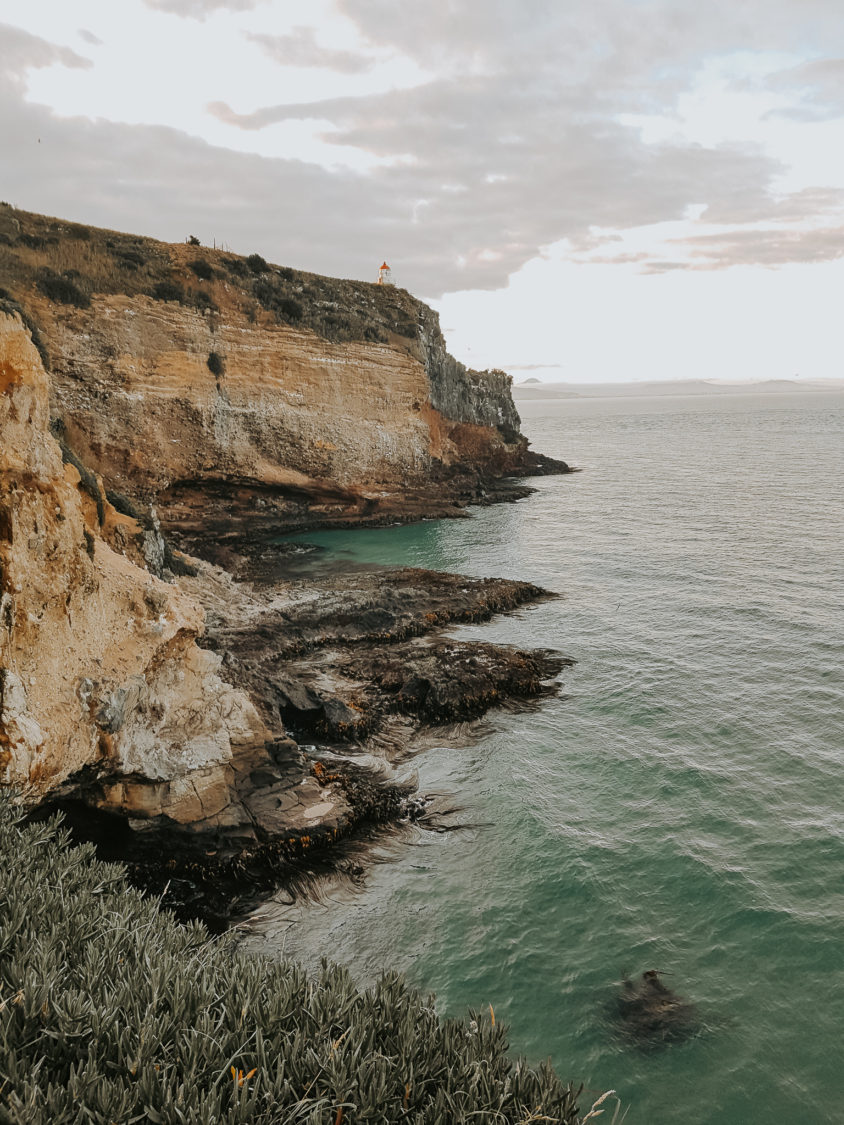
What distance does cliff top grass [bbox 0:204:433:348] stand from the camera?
3519cm

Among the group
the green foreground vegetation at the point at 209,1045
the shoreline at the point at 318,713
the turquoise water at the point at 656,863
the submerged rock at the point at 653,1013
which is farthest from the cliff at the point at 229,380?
the submerged rock at the point at 653,1013

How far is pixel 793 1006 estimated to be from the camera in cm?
1020

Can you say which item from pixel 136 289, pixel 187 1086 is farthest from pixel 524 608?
pixel 136 289

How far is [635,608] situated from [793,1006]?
18.7 m

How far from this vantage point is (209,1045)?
5523 millimetres

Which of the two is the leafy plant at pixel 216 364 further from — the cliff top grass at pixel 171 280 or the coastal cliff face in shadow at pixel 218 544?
the cliff top grass at pixel 171 280

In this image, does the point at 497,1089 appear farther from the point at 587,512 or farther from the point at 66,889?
the point at 587,512

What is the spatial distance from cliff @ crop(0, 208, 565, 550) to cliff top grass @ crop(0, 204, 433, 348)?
0.10 meters

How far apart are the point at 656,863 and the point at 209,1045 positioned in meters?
10.2

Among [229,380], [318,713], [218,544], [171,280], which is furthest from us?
[229,380]

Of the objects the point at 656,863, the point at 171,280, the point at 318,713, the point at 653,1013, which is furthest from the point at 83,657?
the point at 171,280

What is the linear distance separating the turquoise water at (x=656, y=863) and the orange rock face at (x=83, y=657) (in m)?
3.49

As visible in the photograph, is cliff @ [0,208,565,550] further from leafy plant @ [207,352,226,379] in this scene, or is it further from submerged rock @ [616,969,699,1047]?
submerged rock @ [616,969,699,1047]

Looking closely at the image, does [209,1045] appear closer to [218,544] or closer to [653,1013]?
[653,1013]
